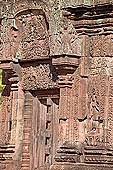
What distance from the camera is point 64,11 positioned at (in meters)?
13.1

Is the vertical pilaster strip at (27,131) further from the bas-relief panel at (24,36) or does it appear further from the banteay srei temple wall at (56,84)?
the bas-relief panel at (24,36)

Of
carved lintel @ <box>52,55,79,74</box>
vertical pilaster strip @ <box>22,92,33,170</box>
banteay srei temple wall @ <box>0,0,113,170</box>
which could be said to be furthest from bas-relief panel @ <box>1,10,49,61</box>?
vertical pilaster strip @ <box>22,92,33,170</box>

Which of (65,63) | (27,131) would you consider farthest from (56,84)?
(27,131)

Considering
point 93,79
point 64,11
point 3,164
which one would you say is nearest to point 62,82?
point 93,79

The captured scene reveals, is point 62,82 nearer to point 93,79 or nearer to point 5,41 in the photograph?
point 93,79

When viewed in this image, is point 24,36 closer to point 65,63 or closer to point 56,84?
point 56,84

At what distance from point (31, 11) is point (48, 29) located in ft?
2.36

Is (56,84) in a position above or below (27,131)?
above

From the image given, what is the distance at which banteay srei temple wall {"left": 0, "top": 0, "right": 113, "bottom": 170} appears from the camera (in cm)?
1258

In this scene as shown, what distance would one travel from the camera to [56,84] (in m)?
13.5

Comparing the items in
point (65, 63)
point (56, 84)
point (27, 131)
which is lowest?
point (27, 131)

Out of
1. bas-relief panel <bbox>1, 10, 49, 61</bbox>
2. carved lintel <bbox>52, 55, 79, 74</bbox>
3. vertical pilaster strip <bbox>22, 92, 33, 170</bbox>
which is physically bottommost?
vertical pilaster strip <bbox>22, 92, 33, 170</bbox>

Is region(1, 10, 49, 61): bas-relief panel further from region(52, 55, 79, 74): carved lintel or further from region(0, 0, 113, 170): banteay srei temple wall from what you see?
region(52, 55, 79, 74): carved lintel

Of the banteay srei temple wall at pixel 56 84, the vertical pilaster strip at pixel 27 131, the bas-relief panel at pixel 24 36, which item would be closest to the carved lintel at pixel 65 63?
the banteay srei temple wall at pixel 56 84
